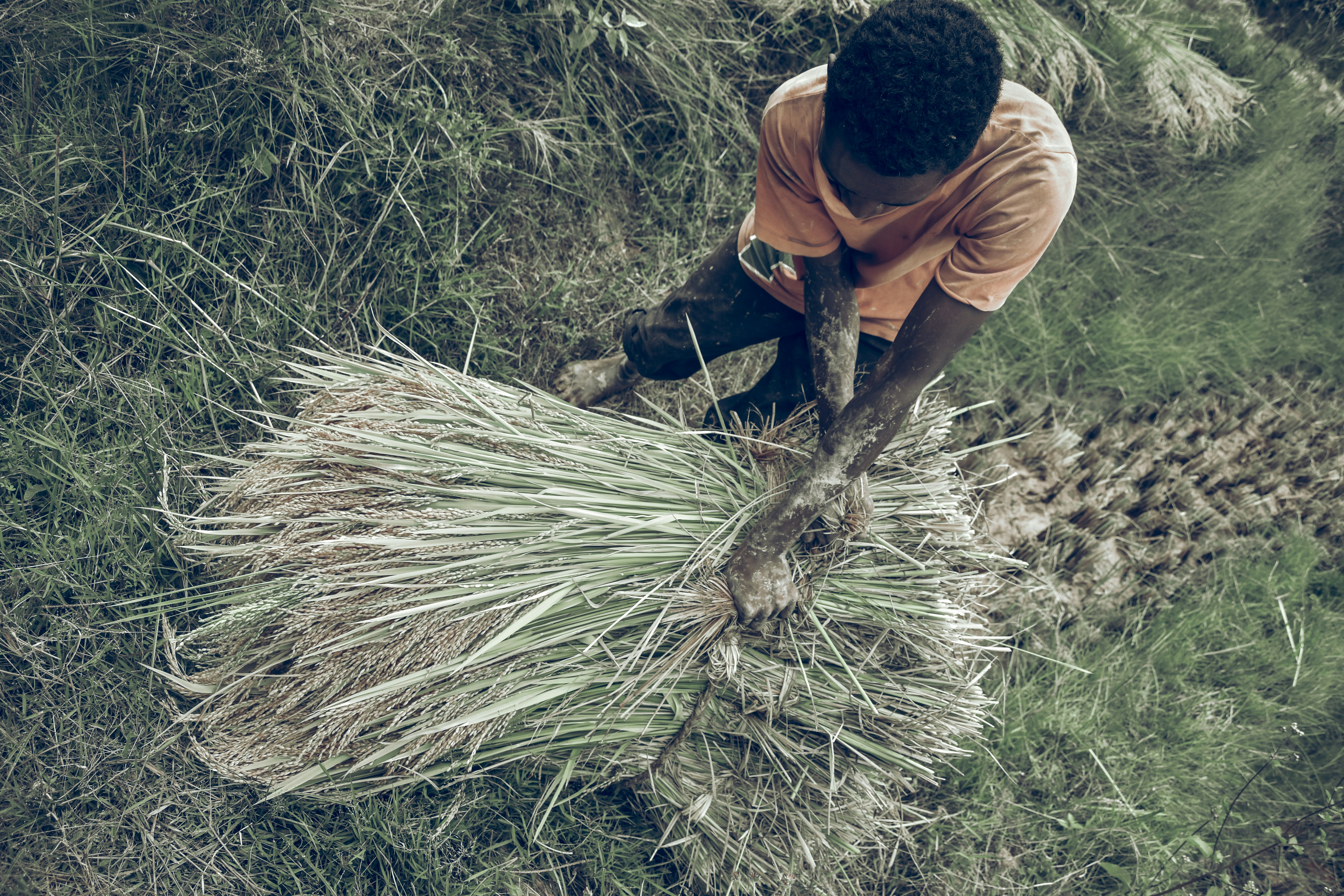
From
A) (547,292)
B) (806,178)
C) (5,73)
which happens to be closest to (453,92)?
(547,292)

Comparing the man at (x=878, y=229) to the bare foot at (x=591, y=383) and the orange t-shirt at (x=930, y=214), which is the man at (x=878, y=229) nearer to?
the orange t-shirt at (x=930, y=214)

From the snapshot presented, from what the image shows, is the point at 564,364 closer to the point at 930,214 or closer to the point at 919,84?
the point at 930,214

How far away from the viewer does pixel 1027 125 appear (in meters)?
1.11

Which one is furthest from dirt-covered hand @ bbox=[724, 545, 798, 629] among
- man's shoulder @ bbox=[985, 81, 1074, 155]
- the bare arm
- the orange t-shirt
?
man's shoulder @ bbox=[985, 81, 1074, 155]

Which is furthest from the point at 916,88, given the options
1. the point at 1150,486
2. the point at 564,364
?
the point at 1150,486

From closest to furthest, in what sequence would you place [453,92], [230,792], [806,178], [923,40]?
1. [923,40]
2. [806,178]
3. [230,792]
4. [453,92]

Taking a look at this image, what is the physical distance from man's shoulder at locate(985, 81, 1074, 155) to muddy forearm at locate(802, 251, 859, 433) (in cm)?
34

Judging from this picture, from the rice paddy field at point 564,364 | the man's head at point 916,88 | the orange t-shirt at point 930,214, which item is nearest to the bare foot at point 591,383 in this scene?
the rice paddy field at point 564,364

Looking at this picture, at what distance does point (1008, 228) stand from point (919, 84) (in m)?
0.30

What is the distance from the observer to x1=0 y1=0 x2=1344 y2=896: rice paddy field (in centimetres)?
168

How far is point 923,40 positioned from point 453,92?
1.55 m

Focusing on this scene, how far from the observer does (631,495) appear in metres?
1.52

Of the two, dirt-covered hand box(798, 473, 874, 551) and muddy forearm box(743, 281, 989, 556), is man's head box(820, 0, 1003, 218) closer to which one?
muddy forearm box(743, 281, 989, 556)

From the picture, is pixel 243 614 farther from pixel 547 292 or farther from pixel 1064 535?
pixel 1064 535
